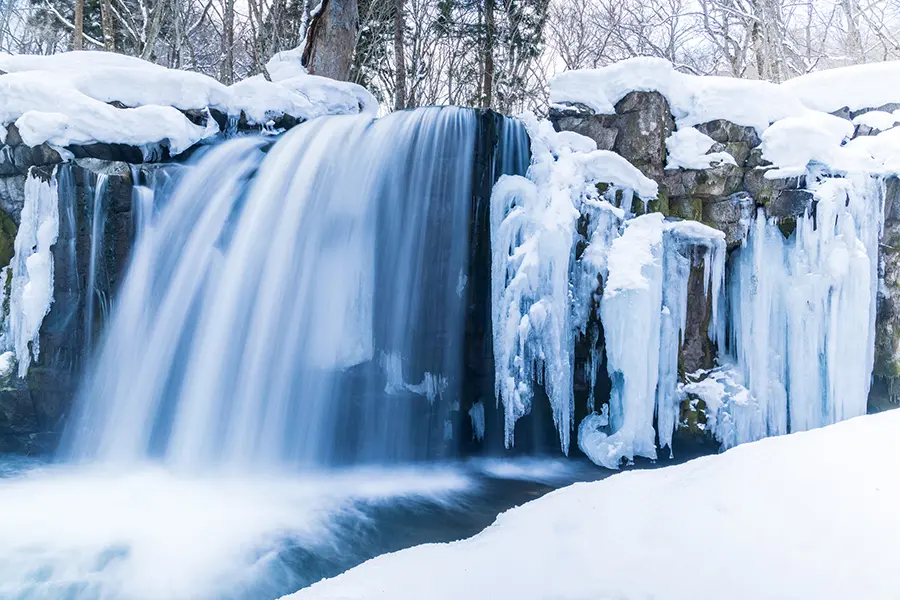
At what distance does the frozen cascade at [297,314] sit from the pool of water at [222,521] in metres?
0.33

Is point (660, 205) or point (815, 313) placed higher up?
point (660, 205)

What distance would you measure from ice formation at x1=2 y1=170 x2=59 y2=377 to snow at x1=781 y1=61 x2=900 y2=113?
650cm

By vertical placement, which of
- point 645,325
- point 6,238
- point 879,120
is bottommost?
point 645,325

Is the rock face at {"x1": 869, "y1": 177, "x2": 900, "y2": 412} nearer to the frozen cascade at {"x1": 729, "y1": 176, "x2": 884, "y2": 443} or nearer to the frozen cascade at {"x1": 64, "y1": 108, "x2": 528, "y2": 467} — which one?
the frozen cascade at {"x1": 729, "y1": 176, "x2": 884, "y2": 443}

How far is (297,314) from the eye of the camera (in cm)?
479

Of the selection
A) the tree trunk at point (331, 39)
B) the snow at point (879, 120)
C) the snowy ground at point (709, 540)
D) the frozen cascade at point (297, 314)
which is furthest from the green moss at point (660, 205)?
the tree trunk at point (331, 39)

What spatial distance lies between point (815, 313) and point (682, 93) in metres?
2.18

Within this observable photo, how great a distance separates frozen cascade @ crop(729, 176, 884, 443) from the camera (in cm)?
454

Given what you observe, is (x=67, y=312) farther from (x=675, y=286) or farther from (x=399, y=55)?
(x=399, y=55)

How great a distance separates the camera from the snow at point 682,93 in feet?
16.3

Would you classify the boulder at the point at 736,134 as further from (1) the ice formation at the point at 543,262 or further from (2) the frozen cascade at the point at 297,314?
(2) the frozen cascade at the point at 297,314

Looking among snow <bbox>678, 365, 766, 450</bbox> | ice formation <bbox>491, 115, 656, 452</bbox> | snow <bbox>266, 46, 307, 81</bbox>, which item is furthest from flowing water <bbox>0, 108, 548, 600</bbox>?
snow <bbox>266, 46, 307, 81</bbox>

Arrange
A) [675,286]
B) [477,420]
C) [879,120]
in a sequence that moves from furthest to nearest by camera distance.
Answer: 1. [477,420]
2. [879,120]
3. [675,286]

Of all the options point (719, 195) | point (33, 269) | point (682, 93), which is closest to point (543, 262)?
point (719, 195)
